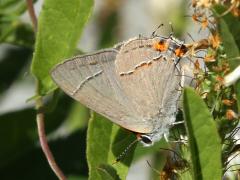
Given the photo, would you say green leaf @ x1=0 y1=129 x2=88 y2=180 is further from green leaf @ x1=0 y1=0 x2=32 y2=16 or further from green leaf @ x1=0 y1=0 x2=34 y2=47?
green leaf @ x1=0 y1=0 x2=32 y2=16

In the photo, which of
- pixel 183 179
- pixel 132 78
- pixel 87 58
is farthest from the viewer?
pixel 132 78

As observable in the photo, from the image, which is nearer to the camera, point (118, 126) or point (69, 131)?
point (118, 126)

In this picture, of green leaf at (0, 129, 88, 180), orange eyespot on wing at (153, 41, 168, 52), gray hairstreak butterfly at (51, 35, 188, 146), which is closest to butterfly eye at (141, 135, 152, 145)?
gray hairstreak butterfly at (51, 35, 188, 146)

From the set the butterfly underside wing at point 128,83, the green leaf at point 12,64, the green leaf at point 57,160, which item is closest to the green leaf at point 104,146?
the butterfly underside wing at point 128,83

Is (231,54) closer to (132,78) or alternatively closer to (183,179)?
(183,179)

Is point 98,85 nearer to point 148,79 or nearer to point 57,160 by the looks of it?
point 148,79

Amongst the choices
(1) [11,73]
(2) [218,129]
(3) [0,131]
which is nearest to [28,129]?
(3) [0,131]
